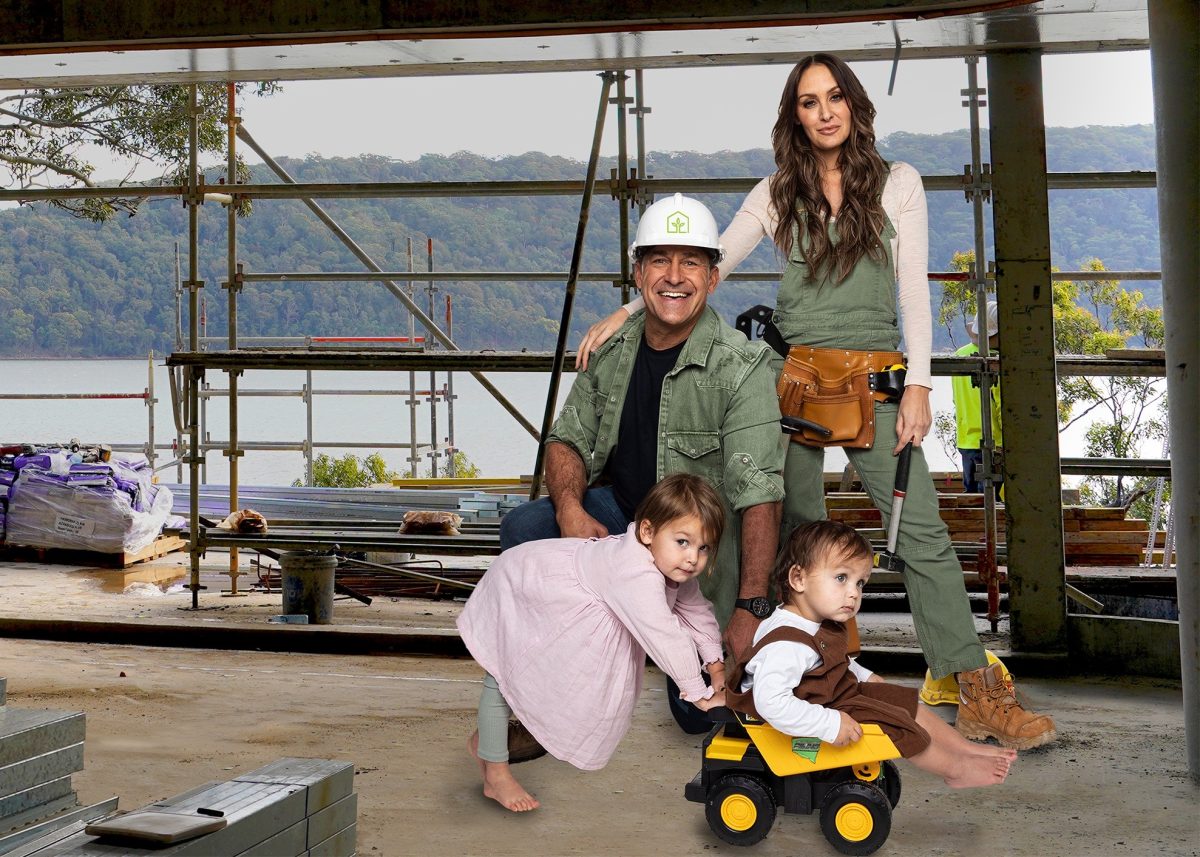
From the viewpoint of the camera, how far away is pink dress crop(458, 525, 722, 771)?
127 inches

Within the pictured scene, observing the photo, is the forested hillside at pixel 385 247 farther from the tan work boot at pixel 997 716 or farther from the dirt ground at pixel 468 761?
the tan work boot at pixel 997 716

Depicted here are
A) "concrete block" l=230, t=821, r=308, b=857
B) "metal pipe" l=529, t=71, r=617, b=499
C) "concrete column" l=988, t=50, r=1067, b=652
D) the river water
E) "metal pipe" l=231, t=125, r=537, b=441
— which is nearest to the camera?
"concrete block" l=230, t=821, r=308, b=857

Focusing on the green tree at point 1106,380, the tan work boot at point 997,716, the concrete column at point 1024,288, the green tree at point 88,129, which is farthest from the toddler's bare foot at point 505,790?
the green tree at point 1106,380

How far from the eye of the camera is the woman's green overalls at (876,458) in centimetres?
381

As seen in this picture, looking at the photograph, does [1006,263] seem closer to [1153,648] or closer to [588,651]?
[1153,648]

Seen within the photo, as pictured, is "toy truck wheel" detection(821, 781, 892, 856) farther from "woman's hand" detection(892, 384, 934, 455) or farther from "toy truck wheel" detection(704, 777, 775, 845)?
"woman's hand" detection(892, 384, 934, 455)

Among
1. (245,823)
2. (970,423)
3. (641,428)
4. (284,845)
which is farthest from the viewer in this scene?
(970,423)

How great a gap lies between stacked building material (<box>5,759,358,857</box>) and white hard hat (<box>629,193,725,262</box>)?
1.49m

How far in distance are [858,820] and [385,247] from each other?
34993 millimetres

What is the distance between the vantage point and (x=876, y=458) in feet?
12.6

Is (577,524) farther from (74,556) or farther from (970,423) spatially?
(970,423)

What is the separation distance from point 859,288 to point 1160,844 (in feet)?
5.11

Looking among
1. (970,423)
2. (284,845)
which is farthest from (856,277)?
(970,423)

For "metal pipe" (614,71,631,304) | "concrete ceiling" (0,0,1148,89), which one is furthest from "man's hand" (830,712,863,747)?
"metal pipe" (614,71,631,304)
